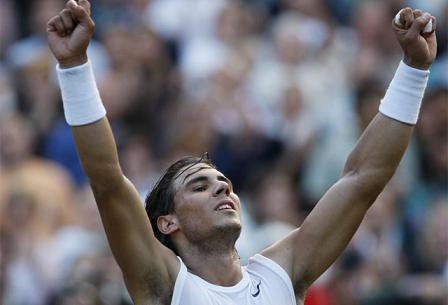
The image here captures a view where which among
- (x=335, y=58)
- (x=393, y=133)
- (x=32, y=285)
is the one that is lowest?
(x=32, y=285)

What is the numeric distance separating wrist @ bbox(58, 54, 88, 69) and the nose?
35.5 inches

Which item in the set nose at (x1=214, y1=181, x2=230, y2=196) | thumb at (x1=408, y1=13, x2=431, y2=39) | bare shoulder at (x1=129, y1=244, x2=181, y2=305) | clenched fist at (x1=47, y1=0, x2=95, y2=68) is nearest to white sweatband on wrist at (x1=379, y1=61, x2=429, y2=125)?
thumb at (x1=408, y1=13, x2=431, y2=39)

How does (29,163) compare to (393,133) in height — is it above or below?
below

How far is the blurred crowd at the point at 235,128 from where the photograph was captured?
10.2 meters

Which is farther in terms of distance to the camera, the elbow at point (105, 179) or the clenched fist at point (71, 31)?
the elbow at point (105, 179)

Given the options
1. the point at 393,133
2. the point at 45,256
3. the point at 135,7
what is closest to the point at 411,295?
the point at 45,256

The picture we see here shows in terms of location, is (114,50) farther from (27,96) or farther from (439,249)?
(439,249)

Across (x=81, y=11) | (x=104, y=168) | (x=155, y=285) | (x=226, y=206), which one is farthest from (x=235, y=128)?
(x=81, y=11)

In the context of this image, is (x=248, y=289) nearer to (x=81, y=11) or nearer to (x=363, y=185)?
(x=363, y=185)

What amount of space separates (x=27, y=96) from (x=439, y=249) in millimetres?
4380

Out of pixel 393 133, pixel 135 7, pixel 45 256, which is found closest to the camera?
pixel 393 133

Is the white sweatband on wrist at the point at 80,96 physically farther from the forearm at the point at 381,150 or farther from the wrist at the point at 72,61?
the forearm at the point at 381,150

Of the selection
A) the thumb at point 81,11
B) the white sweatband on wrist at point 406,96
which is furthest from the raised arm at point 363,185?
the thumb at point 81,11

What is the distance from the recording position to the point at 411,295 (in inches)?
382
